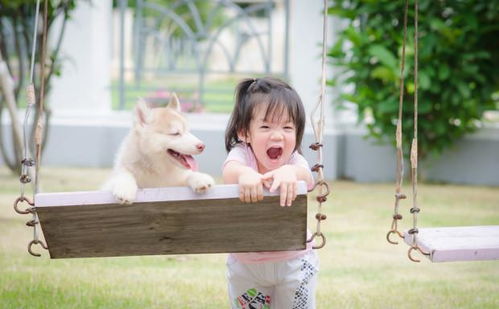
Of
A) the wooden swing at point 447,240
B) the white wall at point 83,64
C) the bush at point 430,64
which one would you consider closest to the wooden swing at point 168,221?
the wooden swing at point 447,240

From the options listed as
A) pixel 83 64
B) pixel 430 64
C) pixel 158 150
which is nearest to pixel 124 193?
pixel 158 150

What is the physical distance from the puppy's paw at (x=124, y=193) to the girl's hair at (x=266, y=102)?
1.90 ft

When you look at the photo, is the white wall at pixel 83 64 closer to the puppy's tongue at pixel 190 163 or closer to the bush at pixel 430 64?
the bush at pixel 430 64

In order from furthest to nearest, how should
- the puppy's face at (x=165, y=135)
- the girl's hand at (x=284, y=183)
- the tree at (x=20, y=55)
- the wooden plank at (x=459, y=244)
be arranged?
1. the tree at (x=20, y=55)
2. the puppy's face at (x=165, y=135)
3. the wooden plank at (x=459, y=244)
4. the girl's hand at (x=284, y=183)

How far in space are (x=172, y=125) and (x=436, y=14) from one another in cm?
581

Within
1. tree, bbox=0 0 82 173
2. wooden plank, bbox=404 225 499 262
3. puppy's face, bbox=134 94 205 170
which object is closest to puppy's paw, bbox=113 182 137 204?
puppy's face, bbox=134 94 205 170

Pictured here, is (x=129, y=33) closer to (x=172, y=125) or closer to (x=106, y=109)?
(x=106, y=109)

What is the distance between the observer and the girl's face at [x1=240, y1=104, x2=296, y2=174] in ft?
9.95

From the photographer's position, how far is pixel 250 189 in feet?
8.67

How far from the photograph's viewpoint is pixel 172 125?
2979mm

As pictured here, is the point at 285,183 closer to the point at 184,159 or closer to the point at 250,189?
the point at 250,189

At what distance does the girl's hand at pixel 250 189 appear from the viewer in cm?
264

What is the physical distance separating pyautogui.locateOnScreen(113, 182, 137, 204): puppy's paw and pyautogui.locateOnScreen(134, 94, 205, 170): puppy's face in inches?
11.7

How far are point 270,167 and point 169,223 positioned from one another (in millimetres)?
518
